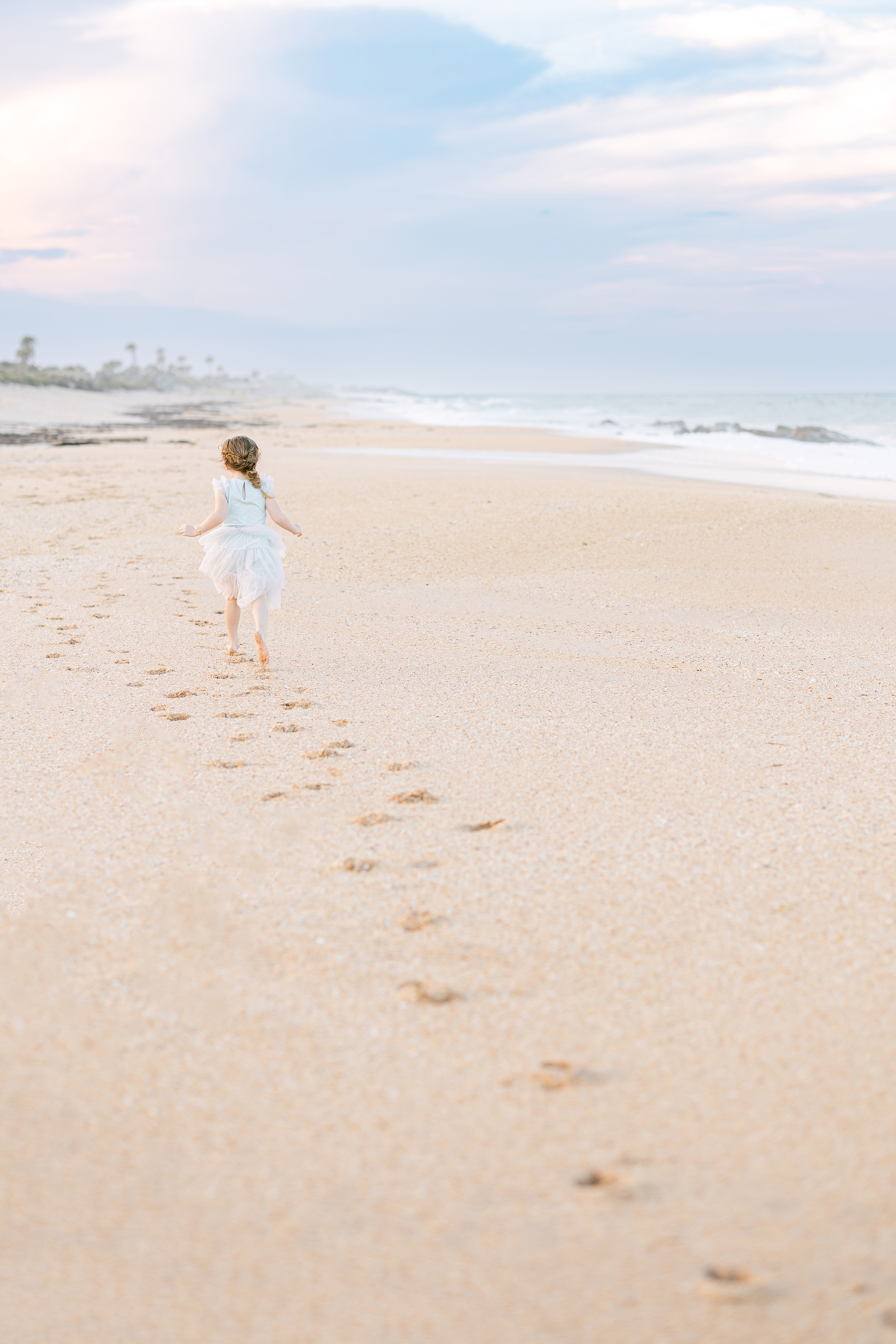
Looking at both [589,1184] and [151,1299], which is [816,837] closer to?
[589,1184]

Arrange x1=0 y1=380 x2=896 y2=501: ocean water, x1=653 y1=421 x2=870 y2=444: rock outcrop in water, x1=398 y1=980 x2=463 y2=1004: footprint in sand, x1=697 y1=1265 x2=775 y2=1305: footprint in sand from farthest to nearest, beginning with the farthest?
x1=653 y1=421 x2=870 y2=444: rock outcrop in water
x1=0 y1=380 x2=896 y2=501: ocean water
x1=398 y1=980 x2=463 y2=1004: footprint in sand
x1=697 y1=1265 x2=775 y2=1305: footprint in sand

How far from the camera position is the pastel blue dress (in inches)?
272

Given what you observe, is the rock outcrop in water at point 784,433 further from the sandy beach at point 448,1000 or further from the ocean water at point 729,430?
the sandy beach at point 448,1000

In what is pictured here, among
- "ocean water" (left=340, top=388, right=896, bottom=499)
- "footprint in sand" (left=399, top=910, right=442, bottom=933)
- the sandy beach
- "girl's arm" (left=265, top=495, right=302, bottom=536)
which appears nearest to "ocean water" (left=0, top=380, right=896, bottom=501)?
"ocean water" (left=340, top=388, right=896, bottom=499)

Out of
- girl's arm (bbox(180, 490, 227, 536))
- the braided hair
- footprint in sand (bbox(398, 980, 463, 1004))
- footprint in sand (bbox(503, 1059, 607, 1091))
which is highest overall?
the braided hair

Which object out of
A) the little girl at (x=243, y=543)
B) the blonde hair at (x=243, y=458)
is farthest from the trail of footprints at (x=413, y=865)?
the blonde hair at (x=243, y=458)

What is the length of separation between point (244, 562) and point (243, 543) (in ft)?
0.43

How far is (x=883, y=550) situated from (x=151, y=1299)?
1089 centimetres

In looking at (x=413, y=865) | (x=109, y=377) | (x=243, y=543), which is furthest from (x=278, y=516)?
(x=109, y=377)

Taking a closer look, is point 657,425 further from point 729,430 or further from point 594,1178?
point 594,1178

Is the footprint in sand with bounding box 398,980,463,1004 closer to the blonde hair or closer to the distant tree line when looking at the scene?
the blonde hair

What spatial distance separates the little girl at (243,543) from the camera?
272 inches

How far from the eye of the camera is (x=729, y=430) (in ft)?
137

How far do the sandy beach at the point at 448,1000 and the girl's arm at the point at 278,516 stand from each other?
2.80ft
